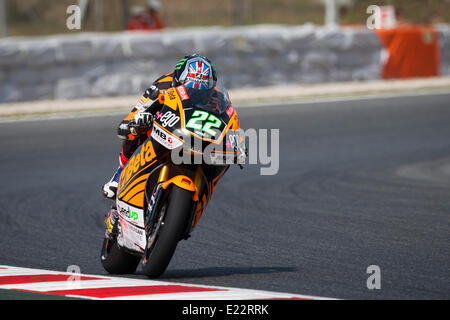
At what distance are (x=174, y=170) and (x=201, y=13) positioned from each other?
22.4m

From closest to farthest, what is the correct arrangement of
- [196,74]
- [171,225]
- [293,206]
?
1. [171,225]
2. [196,74]
3. [293,206]

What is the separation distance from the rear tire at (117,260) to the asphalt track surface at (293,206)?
0.11m

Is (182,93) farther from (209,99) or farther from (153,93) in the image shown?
(153,93)

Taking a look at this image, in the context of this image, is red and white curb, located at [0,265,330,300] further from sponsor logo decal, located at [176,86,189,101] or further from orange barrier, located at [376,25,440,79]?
orange barrier, located at [376,25,440,79]

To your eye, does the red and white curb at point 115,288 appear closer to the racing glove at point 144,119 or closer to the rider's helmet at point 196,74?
the racing glove at point 144,119

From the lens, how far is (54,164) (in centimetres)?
1093

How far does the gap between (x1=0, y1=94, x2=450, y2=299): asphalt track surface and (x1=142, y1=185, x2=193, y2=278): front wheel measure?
466 millimetres

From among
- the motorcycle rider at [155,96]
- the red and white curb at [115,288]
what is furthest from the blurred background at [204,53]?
the red and white curb at [115,288]

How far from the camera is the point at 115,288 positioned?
5480mm

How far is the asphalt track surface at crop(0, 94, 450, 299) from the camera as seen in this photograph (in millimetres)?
6012

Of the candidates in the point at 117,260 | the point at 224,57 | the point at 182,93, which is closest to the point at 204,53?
the point at 224,57

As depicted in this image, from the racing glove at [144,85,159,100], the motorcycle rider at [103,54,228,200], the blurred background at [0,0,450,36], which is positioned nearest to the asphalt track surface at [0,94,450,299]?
the motorcycle rider at [103,54,228,200]
